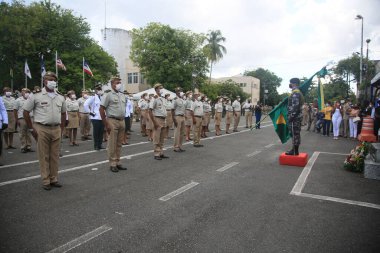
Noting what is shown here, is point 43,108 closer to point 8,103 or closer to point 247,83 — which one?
point 8,103

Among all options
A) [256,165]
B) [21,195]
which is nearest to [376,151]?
[256,165]

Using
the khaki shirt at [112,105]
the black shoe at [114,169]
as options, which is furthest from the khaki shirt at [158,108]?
the black shoe at [114,169]

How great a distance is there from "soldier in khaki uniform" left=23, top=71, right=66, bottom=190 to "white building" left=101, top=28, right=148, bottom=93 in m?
53.2

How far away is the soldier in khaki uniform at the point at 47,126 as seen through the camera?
5.77m

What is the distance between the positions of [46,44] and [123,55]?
77.6ft

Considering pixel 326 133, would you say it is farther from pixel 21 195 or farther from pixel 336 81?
pixel 336 81

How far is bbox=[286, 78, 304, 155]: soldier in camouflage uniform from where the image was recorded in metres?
8.54

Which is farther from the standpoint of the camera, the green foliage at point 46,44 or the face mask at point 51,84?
the green foliage at point 46,44

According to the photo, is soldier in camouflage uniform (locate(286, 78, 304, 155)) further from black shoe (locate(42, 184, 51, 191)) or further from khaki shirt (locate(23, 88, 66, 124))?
black shoe (locate(42, 184, 51, 191))

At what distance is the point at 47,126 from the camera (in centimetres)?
587

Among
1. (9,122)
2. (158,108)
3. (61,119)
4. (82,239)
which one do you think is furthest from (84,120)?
(82,239)

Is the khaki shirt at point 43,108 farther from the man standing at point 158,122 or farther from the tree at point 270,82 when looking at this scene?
the tree at point 270,82

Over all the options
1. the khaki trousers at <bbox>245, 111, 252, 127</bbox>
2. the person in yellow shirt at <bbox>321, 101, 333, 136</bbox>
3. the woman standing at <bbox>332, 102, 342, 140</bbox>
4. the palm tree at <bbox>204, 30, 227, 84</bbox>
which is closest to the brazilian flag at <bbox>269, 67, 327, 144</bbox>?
the woman standing at <bbox>332, 102, 342, 140</bbox>

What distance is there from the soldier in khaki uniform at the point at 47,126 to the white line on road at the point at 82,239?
2.35m
